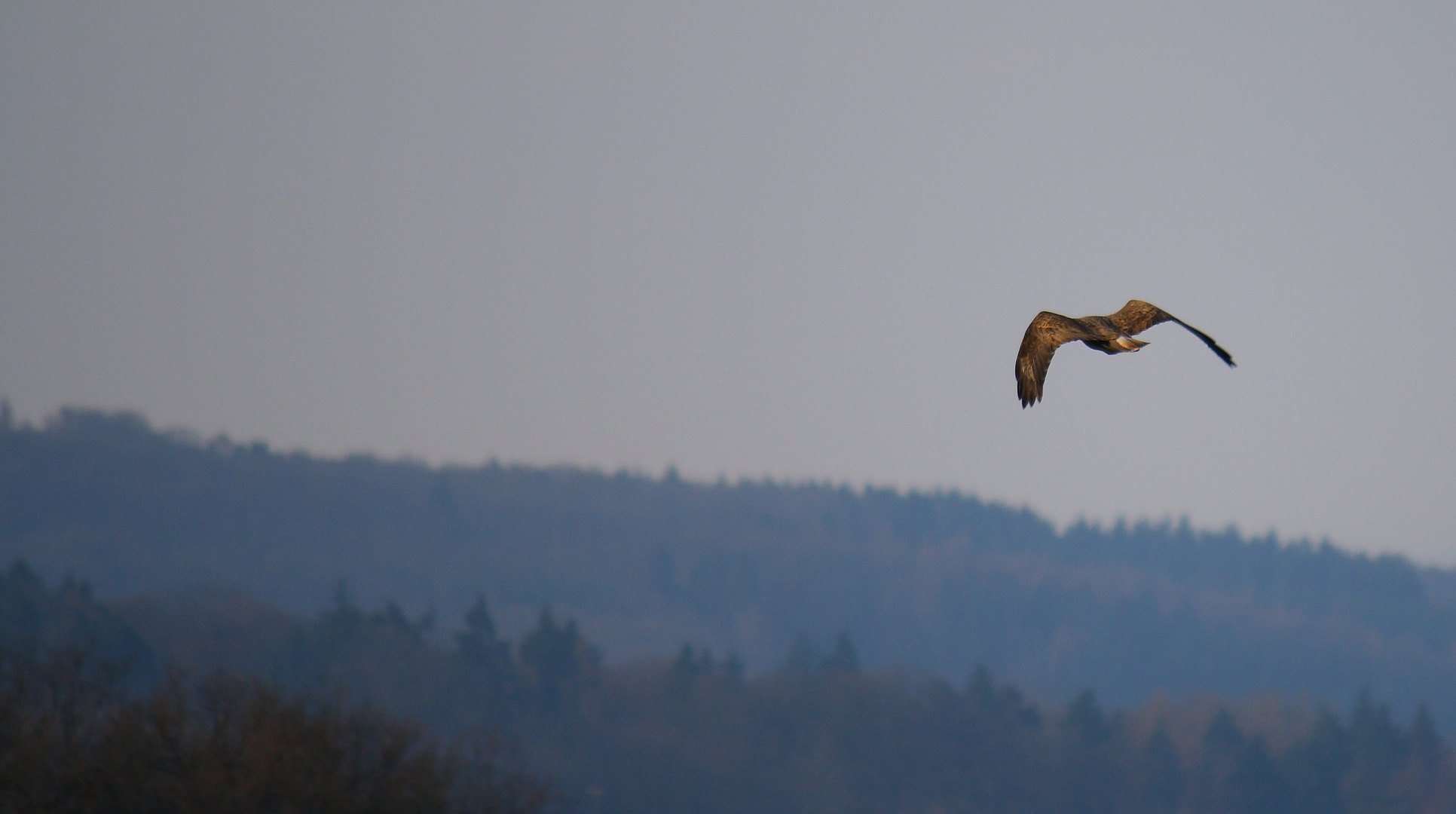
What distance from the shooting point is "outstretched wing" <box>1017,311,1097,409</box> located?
48.5 ft

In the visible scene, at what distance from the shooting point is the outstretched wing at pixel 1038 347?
14.8m

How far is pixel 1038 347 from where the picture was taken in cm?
1486

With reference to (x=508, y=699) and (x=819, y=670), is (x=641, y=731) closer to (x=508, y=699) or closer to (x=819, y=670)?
(x=508, y=699)

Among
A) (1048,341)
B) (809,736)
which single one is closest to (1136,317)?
(1048,341)

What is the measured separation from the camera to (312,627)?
415 ft

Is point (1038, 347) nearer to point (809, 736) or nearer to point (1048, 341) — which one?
point (1048, 341)

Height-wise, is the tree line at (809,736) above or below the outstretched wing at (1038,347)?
below

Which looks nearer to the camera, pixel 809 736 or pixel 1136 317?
pixel 1136 317

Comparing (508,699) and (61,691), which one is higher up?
(61,691)

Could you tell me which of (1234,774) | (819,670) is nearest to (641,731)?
(819,670)

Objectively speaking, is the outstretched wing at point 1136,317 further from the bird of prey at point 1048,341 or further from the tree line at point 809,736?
the tree line at point 809,736

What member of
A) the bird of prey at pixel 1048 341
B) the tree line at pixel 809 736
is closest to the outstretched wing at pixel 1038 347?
the bird of prey at pixel 1048 341

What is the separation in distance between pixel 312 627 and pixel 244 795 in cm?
8774

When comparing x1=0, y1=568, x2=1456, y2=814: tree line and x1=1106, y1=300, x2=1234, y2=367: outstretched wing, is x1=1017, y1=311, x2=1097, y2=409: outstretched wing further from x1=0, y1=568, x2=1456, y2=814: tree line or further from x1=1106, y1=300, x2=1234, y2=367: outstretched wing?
x1=0, y1=568, x2=1456, y2=814: tree line
